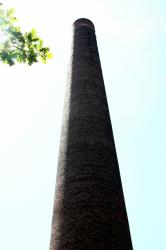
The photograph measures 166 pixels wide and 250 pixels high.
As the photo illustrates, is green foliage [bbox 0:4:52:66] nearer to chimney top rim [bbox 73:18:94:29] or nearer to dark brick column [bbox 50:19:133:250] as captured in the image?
dark brick column [bbox 50:19:133:250]

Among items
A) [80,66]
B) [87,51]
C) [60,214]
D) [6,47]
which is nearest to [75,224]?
[60,214]

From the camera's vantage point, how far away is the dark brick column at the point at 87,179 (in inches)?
285

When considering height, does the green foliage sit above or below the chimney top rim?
below

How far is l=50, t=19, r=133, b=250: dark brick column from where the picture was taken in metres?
7.25

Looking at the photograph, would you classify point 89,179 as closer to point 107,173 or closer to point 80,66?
point 107,173

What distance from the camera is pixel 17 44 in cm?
537

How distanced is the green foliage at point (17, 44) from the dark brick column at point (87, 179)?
3.49 m

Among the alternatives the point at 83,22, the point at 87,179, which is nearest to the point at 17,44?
the point at 87,179

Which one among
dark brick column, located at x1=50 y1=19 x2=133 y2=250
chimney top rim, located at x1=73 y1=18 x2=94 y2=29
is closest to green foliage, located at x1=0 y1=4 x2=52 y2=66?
dark brick column, located at x1=50 y1=19 x2=133 y2=250

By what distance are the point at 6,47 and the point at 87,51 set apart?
7313 mm

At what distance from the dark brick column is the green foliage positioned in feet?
11.4

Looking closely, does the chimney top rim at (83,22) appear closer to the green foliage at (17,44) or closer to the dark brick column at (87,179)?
the dark brick column at (87,179)

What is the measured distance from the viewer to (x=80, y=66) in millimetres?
11570

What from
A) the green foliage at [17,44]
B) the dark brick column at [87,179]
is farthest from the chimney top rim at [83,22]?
the green foliage at [17,44]
